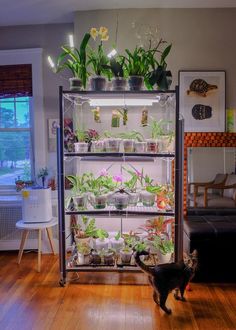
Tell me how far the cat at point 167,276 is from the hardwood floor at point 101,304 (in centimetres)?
12

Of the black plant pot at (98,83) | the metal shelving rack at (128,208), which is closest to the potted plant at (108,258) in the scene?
the metal shelving rack at (128,208)

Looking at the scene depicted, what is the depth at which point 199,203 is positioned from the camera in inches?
141

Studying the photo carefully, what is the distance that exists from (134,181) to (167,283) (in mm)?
972

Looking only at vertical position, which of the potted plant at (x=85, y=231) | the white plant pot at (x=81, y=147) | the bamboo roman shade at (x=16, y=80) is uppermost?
the bamboo roman shade at (x=16, y=80)

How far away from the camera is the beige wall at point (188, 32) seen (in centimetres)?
344

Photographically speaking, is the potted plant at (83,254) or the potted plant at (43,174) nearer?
the potted plant at (83,254)

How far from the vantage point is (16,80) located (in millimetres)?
3842

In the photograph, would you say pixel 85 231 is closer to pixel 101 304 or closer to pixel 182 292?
pixel 101 304

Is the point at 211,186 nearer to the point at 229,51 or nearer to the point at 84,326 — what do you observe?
the point at 229,51

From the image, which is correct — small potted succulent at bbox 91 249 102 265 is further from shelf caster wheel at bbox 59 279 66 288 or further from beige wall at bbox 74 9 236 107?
beige wall at bbox 74 9 236 107

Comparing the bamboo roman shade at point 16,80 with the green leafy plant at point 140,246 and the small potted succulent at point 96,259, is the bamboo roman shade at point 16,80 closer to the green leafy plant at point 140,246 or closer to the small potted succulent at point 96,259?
the small potted succulent at point 96,259

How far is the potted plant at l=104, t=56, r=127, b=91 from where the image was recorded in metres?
2.84

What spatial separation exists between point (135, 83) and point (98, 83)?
319 mm

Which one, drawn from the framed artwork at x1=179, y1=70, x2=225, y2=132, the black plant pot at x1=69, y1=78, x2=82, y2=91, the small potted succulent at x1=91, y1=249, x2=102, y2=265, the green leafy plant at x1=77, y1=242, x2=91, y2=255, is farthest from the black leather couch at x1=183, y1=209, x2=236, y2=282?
the black plant pot at x1=69, y1=78, x2=82, y2=91
